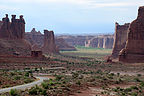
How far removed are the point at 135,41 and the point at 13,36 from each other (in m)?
31.9

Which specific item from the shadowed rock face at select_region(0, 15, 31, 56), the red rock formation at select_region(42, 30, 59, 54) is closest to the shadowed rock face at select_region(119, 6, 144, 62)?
the shadowed rock face at select_region(0, 15, 31, 56)

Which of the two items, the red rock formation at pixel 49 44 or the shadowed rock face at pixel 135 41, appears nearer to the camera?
the shadowed rock face at pixel 135 41

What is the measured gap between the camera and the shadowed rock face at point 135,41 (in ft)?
232

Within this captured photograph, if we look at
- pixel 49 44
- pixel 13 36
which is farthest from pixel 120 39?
pixel 13 36

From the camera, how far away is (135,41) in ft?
235

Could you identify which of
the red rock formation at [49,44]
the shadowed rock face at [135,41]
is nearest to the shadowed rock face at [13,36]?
the shadowed rock face at [135,41]

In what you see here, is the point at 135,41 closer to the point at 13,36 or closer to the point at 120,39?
the point at 120,39

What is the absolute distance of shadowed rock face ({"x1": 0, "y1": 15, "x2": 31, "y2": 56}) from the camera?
82.7 meters

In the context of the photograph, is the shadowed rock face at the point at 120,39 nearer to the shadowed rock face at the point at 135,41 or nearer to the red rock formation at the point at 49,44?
the red rock formation at the point at 49,44

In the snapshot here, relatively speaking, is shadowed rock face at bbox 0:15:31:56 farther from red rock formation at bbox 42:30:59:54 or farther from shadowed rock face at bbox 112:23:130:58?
shadowed rock face at bbox 112:23:130:58

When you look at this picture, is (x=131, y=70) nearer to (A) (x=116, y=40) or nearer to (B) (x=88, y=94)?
(B) (x=88, y=94)

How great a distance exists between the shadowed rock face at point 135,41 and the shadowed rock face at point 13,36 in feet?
76.0

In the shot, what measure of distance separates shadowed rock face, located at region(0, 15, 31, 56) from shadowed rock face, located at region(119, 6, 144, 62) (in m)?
23.2

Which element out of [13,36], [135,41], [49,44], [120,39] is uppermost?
[13,36]
